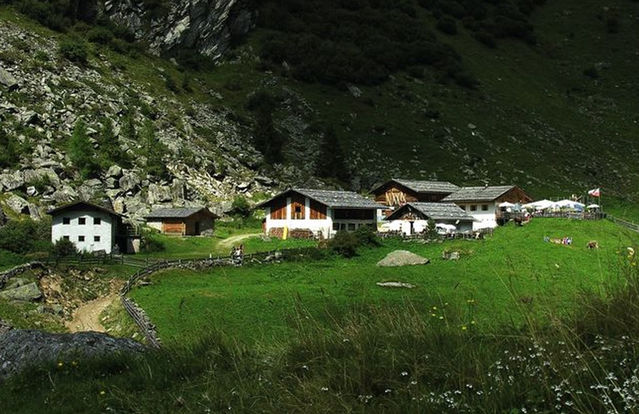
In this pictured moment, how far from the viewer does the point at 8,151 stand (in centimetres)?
7119

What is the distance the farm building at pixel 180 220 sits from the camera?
69250mm

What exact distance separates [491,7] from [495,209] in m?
135

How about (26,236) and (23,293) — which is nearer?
(23,293)

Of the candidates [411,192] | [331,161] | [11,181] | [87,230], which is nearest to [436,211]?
[411,192]

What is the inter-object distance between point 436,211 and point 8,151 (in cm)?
5043

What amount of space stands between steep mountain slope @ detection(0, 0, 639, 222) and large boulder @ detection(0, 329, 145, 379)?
58.8 metres

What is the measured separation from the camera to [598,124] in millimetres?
129625

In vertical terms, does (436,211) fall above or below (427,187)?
below

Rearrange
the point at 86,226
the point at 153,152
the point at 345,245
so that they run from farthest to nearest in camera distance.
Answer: the point at 153,152 → the point at 86,226 → the point at 345,245

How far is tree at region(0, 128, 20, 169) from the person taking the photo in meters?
69.4

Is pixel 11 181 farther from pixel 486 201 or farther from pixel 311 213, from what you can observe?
pixel 486 201

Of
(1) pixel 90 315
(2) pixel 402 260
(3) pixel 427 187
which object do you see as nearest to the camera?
(1) pixel 90 315

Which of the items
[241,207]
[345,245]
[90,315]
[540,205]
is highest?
[241,207]

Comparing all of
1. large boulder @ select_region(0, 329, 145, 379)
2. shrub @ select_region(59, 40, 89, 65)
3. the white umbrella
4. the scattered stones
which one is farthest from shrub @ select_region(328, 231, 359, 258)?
shrub @ select_region(59, 40, 89, 65)
